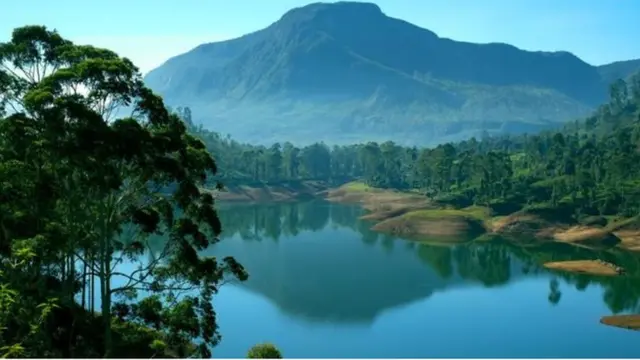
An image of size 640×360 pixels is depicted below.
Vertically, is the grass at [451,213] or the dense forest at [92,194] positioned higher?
the dense forest at [92,194]

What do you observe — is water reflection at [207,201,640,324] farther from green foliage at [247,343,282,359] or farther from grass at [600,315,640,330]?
green foliage at [247,343,282,359]

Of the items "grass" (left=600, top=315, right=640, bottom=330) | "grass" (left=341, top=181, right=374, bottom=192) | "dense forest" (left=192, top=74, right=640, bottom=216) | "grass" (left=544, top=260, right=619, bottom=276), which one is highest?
"dense forest" (left=192, top=74, right=640, bottom=216)

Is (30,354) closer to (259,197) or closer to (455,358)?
(455,358)

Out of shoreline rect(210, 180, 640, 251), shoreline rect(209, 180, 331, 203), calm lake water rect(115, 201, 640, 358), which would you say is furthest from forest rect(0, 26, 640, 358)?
shoreline rect(209, 180, 331, 203)

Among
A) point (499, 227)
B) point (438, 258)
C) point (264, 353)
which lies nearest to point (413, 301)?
point (438, 258)

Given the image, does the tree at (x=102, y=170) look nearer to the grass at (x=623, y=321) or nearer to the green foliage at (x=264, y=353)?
the green foliage at (x=264, y=353)

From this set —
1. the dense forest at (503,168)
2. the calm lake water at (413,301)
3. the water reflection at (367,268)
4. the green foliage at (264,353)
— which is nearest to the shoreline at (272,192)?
the dense forest at (503,168)
